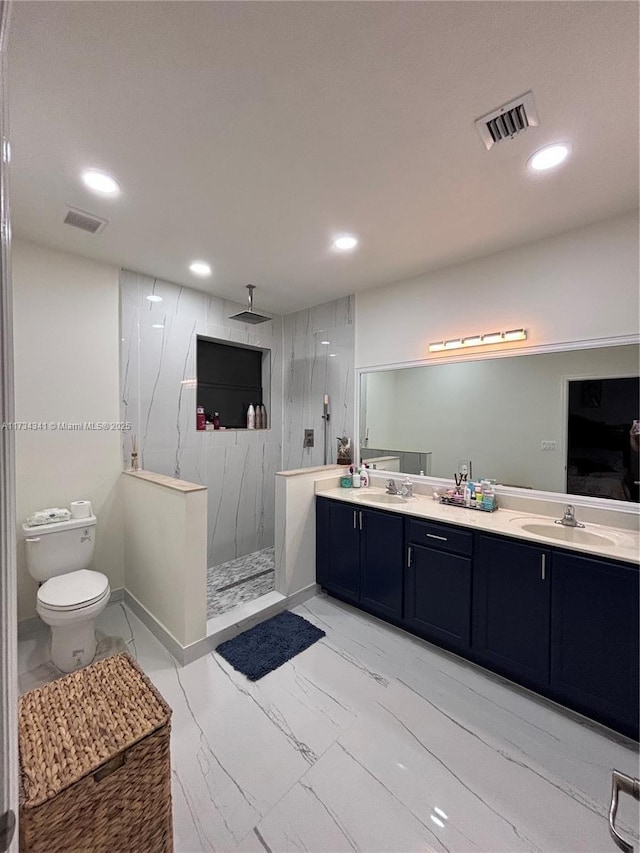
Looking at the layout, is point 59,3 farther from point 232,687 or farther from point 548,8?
point 232,687

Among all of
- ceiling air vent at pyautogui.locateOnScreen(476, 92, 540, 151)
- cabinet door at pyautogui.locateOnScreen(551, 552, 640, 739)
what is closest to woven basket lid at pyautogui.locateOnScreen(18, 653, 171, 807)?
cabinet door at pyautogui.locateOnScreen(551, 552, 640, 739)

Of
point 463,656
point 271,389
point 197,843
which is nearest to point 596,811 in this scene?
point 463,656

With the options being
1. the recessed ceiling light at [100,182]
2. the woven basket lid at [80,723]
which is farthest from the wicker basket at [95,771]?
the recessed ceiling light at [100,182]

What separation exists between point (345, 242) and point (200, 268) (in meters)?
1.18

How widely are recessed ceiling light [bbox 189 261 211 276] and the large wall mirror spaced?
1.61 m

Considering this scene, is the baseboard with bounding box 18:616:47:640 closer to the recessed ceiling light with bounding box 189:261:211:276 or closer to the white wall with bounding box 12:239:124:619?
the white wall with bounding box 12:239:124:619

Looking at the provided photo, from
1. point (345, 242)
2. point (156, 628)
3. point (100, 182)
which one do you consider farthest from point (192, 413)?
point (345, 242)

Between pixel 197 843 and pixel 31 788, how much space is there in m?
0.72

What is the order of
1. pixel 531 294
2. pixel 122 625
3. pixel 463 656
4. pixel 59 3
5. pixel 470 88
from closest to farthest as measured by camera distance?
pixel 59 3
pixel 470 88
pixel 463 656
pixel 531 294
pixel 122 625

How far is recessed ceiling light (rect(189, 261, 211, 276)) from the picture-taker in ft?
8.79

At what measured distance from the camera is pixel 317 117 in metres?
1.40

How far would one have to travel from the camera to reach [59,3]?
3.38ft

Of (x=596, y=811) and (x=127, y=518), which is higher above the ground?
(x=127, y=518)

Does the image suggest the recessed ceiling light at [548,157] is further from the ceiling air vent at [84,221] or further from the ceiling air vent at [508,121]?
the ceiling air vent at [84,221]
